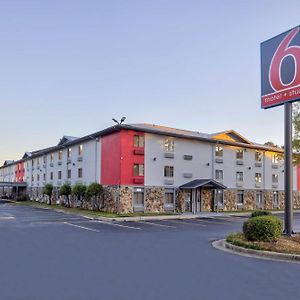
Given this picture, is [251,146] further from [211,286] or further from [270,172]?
[211,286]

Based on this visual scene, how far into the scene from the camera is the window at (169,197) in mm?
35281

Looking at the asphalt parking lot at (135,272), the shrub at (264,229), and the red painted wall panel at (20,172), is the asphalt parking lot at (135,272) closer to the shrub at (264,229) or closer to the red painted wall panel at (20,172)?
the shrub at (264,229)

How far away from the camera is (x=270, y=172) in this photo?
45.8 m

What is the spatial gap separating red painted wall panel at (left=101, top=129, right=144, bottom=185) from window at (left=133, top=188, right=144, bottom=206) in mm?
653

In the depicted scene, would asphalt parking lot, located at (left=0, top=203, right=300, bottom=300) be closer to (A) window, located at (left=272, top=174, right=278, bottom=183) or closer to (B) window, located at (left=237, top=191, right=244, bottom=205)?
(B) window, located at (left=237, top=191, right=244, bottom=205)

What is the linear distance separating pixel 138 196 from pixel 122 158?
3.93m

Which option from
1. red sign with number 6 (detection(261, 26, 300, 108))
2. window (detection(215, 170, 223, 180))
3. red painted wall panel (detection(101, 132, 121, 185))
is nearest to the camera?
red sign with number 6 (detection(261, 26, 300, 108))

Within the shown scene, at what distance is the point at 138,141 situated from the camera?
3366cm

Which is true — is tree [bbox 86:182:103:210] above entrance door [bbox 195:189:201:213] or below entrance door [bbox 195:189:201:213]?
above

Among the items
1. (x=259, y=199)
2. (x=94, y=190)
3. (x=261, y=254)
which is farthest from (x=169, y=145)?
(x=261, y=254)

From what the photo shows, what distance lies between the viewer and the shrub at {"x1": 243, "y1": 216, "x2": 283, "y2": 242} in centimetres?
1320

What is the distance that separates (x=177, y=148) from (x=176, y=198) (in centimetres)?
496

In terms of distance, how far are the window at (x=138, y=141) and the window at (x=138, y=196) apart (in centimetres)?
408

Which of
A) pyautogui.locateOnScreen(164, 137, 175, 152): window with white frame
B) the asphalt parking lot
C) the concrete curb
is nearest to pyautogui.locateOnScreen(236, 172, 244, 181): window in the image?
pyautogui.locateOnScreen(164, 137, 175, 152): window with white frame
